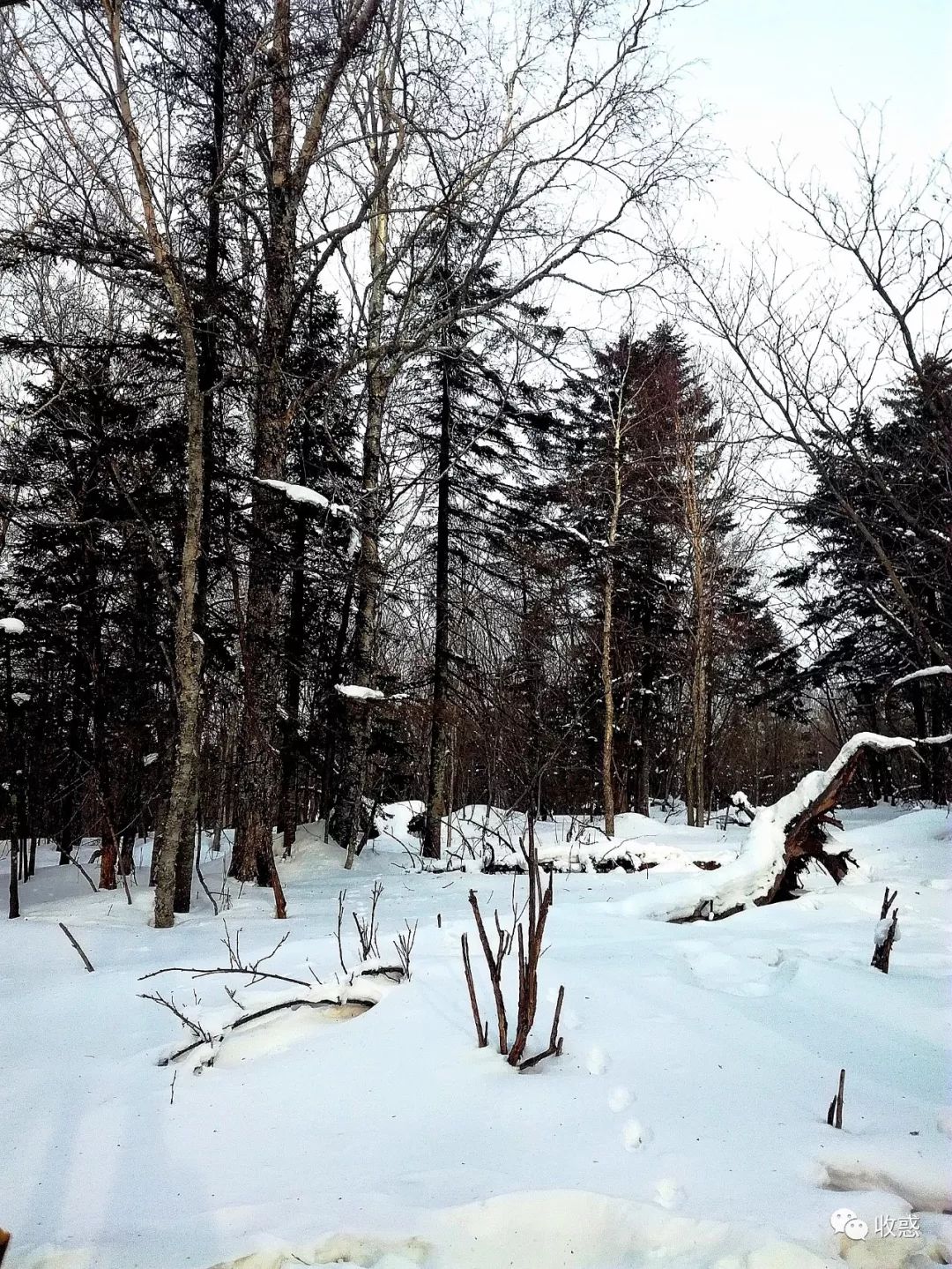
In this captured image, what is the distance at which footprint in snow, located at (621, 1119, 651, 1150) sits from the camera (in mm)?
2262

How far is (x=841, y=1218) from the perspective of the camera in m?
1.88

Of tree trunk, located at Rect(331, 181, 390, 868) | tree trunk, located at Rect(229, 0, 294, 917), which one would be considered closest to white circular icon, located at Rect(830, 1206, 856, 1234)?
tree trunk, located at Rect(229, 0, 294, 917)

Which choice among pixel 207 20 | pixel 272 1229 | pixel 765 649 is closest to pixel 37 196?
pixel 207 20

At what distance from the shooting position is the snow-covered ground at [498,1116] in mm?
1919

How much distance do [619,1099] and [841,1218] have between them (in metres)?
0.80

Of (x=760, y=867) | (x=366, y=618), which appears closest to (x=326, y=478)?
(x=366, y=618)

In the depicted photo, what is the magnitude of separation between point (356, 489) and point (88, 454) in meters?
3.41

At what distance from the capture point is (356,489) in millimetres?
10336

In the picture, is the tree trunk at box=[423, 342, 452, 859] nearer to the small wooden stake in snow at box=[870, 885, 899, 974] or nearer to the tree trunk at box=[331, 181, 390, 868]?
the tree trunk at box=[331, 181, 390, 868]

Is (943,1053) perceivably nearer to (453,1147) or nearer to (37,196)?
(453,1147)

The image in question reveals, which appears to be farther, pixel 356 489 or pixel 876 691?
pixel 876 691

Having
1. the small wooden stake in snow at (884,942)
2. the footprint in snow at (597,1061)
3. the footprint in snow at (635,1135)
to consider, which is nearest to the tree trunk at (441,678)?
the small wooden stake in snow at (884,942)

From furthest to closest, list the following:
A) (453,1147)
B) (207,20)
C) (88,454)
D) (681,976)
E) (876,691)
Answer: (876,691), (88,454), (207,20), (681,976), (453,1147)

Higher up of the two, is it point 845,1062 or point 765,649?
point 765,649
